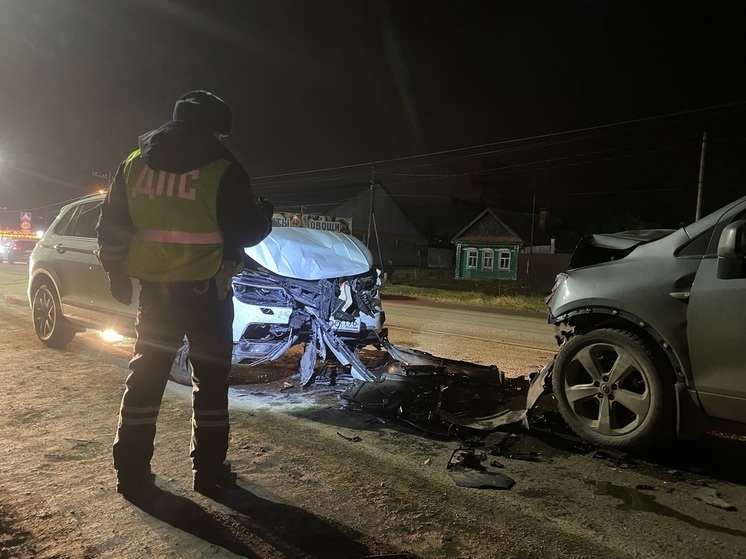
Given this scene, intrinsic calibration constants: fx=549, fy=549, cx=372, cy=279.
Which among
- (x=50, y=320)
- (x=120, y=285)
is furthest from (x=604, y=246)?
(x=50, y=320)

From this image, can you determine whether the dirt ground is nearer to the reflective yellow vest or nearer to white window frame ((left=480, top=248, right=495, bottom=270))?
the reflective yellow vest

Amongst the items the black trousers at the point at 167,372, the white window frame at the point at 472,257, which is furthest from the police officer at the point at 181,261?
the white window frame at the point at 472,257

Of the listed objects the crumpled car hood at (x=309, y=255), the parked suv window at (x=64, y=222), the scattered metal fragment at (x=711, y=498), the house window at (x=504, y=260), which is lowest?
the scattered metal fragment at (x=711, y=498)

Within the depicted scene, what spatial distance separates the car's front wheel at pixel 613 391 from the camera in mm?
3447

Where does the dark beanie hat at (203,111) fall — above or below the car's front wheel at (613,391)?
above

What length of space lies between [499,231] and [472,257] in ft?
10.7

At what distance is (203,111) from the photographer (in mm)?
3068

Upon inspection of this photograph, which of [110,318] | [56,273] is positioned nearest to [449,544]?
[110,318]

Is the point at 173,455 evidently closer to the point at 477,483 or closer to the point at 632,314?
the point at 477,483

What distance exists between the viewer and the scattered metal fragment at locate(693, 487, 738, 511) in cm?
294

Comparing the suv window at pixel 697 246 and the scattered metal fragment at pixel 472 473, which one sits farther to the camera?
the suv window at pixel 697 246

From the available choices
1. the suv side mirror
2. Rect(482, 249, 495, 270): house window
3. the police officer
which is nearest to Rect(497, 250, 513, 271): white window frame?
Rect(482, 249, 495, 270): house window

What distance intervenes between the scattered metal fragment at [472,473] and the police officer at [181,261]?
1.33 metres

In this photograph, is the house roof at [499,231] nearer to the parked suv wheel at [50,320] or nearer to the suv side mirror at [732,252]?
the parked suv wheel at [50,320]
